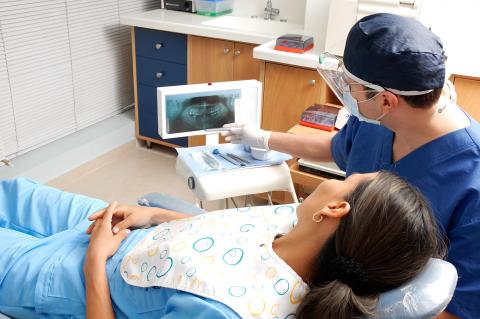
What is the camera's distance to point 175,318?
3.43 feet

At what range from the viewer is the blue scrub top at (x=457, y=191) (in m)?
1.04

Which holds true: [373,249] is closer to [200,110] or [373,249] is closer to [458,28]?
[200,110]

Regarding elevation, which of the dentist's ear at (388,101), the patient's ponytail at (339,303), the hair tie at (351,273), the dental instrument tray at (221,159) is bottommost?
the dental instrument tray at (221,159)

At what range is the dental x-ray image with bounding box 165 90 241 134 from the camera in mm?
1674

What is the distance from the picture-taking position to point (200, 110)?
5.70 feet

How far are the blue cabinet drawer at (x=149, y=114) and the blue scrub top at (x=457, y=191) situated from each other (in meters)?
2.41

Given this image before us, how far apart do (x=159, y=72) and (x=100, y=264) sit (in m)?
2.21

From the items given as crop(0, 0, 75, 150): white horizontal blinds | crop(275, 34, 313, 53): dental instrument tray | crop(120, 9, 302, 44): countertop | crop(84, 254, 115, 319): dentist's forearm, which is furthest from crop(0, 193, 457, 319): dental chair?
crop(0, 0, 75, 150): white horizontal blinds

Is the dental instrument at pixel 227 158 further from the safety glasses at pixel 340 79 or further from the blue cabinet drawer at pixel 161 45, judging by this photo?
the blue cabinet drawer at pixel 161 45

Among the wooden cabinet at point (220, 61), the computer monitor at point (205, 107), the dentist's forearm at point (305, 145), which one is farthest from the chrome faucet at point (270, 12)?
the dentist's forearm at point (305, 145)

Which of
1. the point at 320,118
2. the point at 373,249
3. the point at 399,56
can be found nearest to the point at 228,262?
the point at 373,249

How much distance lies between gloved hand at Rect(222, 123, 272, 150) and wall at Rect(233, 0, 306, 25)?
173cm

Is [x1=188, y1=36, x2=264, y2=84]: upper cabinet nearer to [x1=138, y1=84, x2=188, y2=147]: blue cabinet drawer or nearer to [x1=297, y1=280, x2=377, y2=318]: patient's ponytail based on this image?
[x1=138, y1=84, x2=188, y2=147]: blue cabinet drawer

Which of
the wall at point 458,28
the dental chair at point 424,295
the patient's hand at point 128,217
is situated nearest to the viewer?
the dental chair at point 424,295
